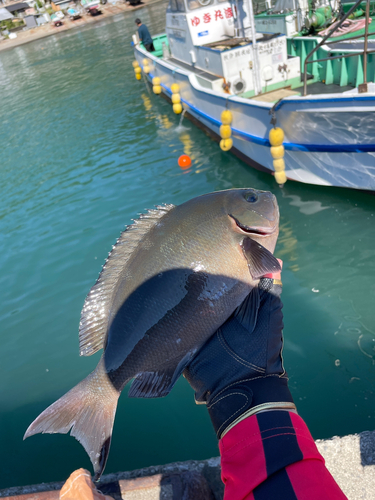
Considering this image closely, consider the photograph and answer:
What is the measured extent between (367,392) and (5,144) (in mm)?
13215

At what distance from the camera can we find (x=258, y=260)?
206cm

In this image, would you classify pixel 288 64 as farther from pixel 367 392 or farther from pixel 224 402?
pixel 224 402

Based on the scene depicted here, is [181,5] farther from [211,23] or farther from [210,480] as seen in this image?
[210,480]

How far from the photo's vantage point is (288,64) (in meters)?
8.52

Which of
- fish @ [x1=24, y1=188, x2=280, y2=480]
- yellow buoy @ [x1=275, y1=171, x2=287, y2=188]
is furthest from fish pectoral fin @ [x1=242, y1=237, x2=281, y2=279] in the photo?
yellow buoy @ [x1=275, y1=171, x2=287, y2=188]

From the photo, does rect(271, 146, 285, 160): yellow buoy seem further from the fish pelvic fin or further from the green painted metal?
the fish pelvic fin

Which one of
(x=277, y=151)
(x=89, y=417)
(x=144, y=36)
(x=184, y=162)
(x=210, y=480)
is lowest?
(x=184, y=162)

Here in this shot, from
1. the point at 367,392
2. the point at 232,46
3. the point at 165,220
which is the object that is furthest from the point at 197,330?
the point at 232,46

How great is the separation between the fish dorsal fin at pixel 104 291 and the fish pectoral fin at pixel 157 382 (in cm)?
30

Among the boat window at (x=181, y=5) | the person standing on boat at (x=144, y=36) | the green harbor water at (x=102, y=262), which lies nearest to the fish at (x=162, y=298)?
the green harbor water at (x=102, y=262)

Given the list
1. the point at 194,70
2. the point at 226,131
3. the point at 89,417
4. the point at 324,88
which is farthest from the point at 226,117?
the point at 89,417

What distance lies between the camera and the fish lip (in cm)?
215

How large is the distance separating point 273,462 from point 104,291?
123 cm

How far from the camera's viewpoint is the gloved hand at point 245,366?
1.66 metres
